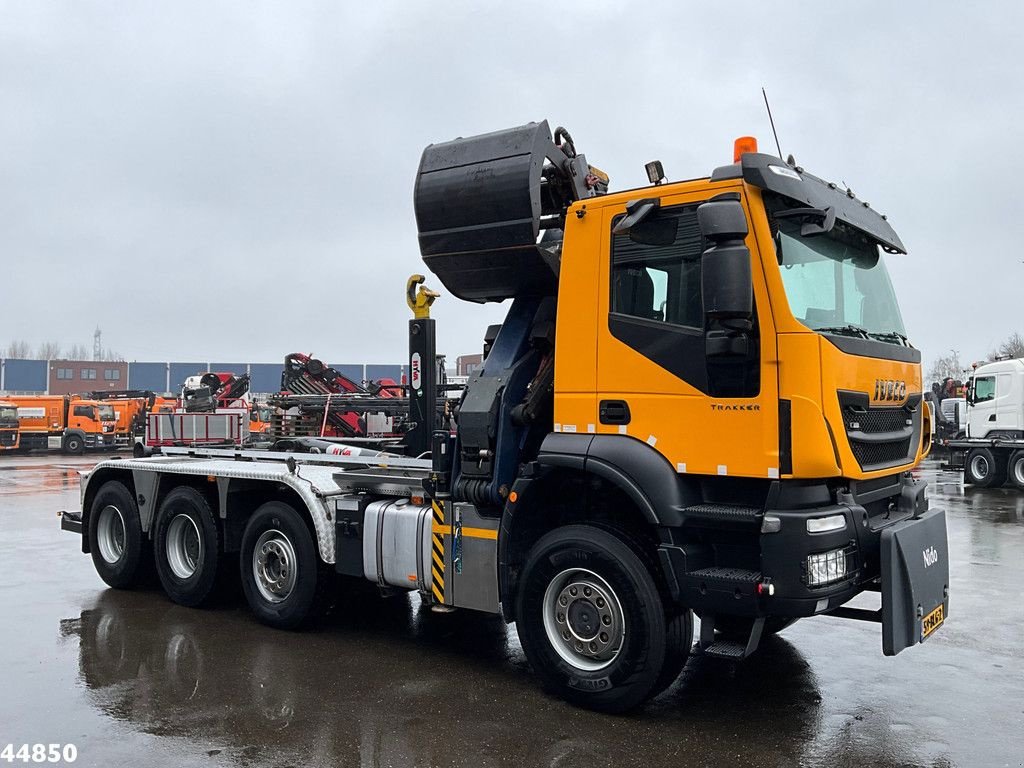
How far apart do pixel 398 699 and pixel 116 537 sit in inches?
195

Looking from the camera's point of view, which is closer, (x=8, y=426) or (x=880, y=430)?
(x=880, y=430)

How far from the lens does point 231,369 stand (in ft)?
233

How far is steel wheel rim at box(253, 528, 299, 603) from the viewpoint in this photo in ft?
23.8

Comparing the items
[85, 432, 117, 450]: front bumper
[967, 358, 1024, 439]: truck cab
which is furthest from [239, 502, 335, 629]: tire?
[85, 432, 117, 450]: front bumper

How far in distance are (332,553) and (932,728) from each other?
4.34 metres

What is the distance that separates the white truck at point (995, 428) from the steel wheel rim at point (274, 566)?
1982cm

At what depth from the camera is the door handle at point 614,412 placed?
5352mm

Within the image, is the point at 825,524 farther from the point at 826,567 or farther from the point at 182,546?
the point at 182,546

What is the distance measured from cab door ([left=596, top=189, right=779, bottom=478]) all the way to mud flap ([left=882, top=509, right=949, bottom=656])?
0.90 meters

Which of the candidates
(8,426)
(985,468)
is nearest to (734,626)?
(985,468)

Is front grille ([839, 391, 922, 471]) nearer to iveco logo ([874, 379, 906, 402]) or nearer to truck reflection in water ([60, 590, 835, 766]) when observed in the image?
iveco logo ([874, 379, 906, 402])

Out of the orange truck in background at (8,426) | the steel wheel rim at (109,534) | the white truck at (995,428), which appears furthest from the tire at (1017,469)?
the orange truck in background at (8,426)

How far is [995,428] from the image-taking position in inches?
872

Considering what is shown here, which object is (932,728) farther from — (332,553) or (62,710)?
(62,710)
